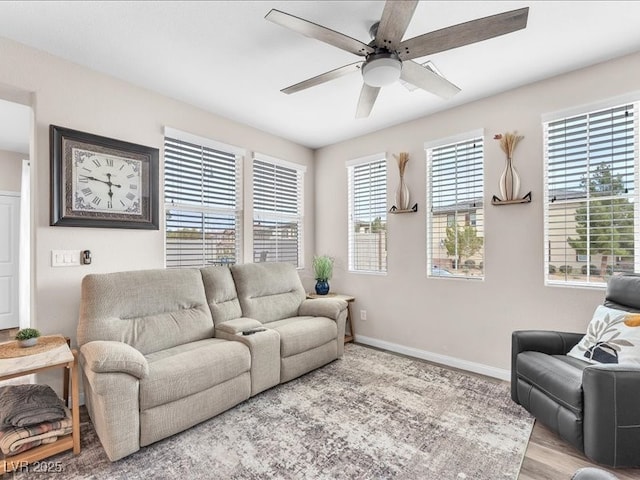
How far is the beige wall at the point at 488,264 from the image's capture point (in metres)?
2.71

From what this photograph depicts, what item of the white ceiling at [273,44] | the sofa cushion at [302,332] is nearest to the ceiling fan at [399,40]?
the white ceiling at [273,44]

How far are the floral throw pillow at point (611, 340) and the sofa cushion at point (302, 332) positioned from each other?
1987mm

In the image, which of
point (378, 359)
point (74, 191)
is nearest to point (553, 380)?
point (378, 359)

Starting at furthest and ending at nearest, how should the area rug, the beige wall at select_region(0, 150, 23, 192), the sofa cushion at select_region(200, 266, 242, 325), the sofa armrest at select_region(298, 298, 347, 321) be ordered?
the beige wall at select_region(0, 150, 23, 192)
the sofa armrest at select_region(298, 298, 347, 321)
the sofa cushion at select_region(200, 266, 242, 325)
the area rug

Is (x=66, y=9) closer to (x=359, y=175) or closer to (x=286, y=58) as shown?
(x=286, y=58)

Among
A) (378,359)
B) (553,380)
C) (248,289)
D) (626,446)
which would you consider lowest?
(378,359)

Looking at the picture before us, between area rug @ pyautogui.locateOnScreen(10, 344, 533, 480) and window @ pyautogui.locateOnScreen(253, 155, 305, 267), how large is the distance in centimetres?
179

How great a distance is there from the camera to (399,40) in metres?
1.79

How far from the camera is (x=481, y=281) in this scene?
10.5 feet

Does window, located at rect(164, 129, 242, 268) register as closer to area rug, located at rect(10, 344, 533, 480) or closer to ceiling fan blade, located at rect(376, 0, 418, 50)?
area rug, located at rect(10, 344, 533, 480)

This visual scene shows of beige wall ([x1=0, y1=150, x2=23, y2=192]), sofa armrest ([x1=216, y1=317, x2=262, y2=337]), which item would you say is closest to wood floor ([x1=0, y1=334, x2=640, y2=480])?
sofa armrest ([x1=216, y1=317, x2=262, y2=337])

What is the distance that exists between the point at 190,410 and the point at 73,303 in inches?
51.4

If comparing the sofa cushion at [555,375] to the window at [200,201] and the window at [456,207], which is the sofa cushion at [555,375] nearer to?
the window at [456,207]

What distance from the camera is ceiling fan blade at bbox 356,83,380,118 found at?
2256 millimetres
